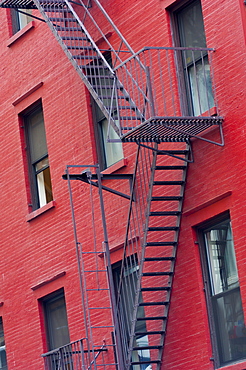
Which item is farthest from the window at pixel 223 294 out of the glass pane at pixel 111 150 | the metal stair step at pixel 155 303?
the glass pane at pixel 111 150

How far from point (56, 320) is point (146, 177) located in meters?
4.26

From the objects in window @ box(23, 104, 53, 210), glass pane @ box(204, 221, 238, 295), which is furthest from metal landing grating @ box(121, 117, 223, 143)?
window @ box(23, 104, 53, 210)

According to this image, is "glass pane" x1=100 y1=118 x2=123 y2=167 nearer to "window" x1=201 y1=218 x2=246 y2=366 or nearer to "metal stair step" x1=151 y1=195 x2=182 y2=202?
"metal stair step" x1=151 y1=195 x2=182 y2=202

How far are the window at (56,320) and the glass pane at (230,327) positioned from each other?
14.8 feet

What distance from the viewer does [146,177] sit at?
17.2m

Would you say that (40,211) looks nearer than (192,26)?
No

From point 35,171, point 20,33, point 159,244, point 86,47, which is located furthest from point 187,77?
point 20,33

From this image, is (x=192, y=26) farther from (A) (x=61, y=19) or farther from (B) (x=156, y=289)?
(B) (x=156, y=289)

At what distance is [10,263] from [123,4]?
6.22 meters

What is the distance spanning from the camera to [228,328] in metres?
15.7

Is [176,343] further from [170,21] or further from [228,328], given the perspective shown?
[170,21]

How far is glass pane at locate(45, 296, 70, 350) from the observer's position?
19.7 metres

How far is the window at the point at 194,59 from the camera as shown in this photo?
16406mm

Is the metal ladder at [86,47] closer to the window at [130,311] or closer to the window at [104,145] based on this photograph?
the window at [104,145]
